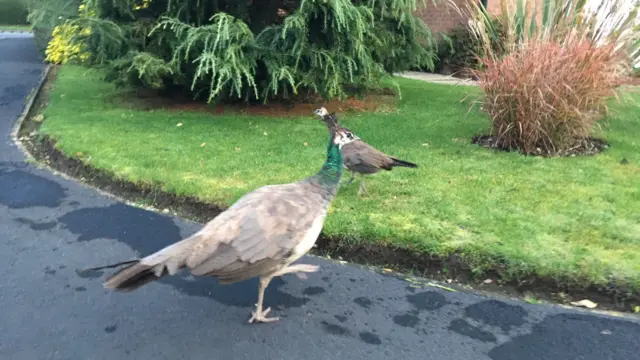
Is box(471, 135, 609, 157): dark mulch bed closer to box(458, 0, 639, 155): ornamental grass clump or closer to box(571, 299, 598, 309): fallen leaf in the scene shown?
box(458, 0, 639, 155): ornamental grass clump

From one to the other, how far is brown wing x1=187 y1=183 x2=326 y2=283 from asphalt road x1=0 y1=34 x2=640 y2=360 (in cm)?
52

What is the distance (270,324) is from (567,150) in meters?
5.41

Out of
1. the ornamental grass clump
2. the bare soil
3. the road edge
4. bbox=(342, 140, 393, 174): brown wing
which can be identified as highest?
the ornamental grass clump

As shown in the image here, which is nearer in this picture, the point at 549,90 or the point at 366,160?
the point at 366,160

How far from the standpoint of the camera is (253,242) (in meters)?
3.54

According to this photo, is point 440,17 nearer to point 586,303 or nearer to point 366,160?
point 366,160

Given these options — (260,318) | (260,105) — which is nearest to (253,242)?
(260,318)

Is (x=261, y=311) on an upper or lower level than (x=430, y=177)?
lower

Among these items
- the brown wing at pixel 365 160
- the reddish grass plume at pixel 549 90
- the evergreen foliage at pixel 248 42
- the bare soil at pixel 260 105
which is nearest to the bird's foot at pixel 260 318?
the brown wing at pixel 365 160

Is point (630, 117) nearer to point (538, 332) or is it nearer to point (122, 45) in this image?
point (538, 332)

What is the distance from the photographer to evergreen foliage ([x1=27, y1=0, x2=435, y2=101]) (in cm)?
909

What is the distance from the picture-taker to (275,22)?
1048 cm

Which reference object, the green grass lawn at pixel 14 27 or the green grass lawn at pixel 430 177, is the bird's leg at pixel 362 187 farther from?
the green grass lawn at pixel 14 27

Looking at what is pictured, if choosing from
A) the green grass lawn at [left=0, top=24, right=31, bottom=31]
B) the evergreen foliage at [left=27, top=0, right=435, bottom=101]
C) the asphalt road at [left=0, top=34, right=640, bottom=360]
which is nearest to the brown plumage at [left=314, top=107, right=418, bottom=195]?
the asphalt road at [left=0, top=34, right=640, bottom=360]
